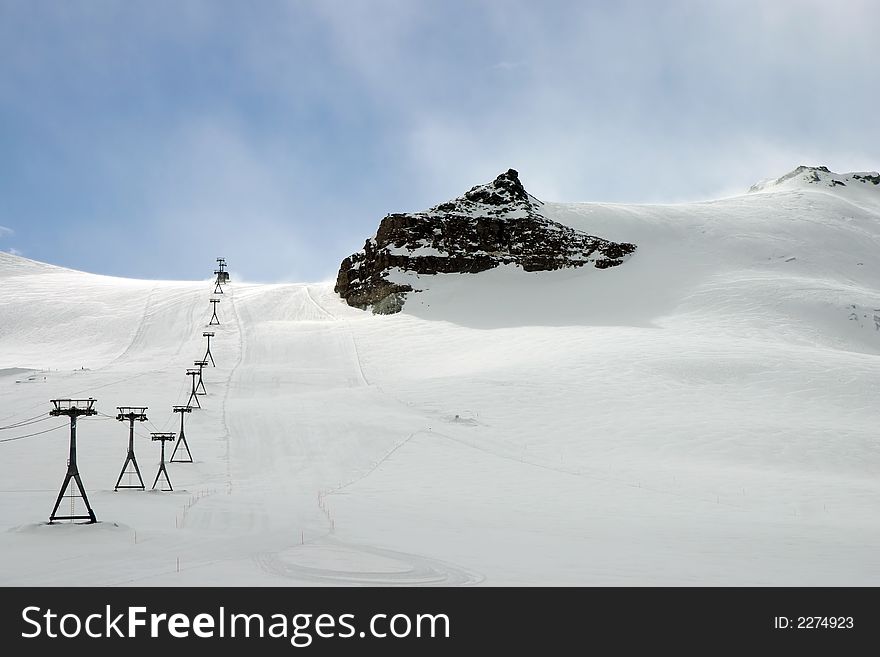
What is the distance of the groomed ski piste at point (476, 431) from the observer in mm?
9383

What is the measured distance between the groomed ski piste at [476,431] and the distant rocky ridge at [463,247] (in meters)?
2.01

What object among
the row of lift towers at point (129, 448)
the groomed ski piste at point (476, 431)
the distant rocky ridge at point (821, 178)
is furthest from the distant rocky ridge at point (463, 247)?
the distant rocky ridge at point (821, 178)

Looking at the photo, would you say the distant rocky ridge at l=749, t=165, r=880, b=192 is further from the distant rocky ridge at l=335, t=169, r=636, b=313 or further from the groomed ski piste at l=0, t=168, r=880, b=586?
the distant rocky ridge at l=335, t=169, r=636, b=313

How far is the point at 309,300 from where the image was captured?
58688 millimetres

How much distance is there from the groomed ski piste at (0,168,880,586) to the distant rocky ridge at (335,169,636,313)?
79.1 inches

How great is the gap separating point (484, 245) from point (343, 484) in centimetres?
4556

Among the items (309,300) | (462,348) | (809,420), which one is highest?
(309,300)

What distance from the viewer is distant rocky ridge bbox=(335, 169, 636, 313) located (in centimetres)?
5819

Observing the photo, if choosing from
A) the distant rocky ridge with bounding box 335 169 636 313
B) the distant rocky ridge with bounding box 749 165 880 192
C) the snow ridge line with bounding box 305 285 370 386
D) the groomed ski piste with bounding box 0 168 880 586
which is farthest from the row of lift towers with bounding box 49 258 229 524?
the distant rocky ridge with bounding box 749 165 880 192

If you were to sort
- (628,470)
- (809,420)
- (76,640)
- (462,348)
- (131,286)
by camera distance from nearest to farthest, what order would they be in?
1. (76,640)
2. (628,470)
3. (809,420)
4. (462,348)
5. (131,286)

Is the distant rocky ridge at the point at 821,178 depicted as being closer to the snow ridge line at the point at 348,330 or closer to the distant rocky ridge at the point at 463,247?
the distant rocky ridge at the point at 463,247

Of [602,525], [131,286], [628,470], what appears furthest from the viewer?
[131,286]

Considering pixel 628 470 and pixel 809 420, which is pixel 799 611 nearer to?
pixel 628 470

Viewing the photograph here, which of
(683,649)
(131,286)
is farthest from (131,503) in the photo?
(131,286)
